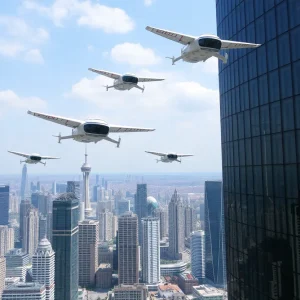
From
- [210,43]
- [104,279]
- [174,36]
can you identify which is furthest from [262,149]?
[104,279]

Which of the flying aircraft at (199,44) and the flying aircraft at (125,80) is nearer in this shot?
the flying aircraft at (199,44)

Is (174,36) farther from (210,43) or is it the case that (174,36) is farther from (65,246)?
(65,246)

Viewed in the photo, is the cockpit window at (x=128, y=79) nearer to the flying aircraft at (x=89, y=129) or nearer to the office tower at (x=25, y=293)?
the flying aircraft at (x=89, y=129)

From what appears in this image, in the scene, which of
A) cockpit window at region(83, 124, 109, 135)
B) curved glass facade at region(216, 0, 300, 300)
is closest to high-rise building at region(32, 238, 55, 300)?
curved glass facade at region(216, 0, 300, 300)

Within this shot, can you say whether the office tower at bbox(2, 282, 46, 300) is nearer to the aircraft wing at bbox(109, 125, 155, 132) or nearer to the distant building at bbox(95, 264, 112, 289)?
the distant building at bbox(95, 264, 112, 289)

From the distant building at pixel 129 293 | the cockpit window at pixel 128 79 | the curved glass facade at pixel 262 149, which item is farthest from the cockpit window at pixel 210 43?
the distant building at pixel 129 293

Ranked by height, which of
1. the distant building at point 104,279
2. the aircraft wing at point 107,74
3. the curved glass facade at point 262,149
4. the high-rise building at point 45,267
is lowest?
the distant building at point 104,279
